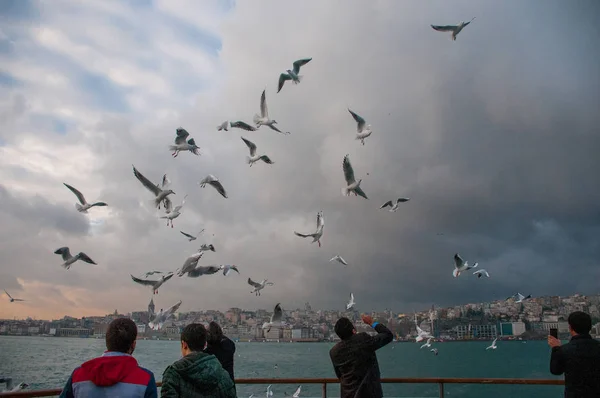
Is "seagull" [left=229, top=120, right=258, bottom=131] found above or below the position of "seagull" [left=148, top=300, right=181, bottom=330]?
above

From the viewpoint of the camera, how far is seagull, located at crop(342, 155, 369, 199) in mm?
9977

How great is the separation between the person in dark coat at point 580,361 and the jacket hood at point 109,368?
2.77 m

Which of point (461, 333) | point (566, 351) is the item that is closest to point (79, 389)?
point (566, 351)

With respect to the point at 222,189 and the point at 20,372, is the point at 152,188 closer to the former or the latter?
the point at 222,189

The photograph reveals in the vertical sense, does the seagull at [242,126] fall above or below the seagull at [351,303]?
above

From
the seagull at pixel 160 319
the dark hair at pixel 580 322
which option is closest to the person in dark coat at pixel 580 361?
the dark hair at pixel 580 322

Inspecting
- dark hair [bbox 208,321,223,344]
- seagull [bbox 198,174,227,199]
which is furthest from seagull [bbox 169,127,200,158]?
dark hair [bbox 208,321,223,344]

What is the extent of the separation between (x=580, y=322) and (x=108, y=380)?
10.1ft

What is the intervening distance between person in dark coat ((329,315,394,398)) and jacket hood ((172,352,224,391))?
130 centimetres

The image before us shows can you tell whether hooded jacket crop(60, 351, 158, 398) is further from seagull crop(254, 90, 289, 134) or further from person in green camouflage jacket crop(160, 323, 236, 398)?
seagull crop(254, 90, 289, 134)

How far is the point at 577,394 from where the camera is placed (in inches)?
134

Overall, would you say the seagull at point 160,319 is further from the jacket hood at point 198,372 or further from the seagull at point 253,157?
the jacket hood at point 198,372

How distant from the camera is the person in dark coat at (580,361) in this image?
133 inches

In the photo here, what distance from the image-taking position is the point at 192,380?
8.95ft
